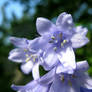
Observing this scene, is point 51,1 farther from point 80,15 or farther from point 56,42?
point 56,42

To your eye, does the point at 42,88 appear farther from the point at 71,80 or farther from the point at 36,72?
the point at 71,80

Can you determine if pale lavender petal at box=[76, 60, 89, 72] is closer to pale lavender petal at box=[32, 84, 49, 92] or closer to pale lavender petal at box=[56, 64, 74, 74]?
pale lavender petal at box=[56, 64, 74, 74]

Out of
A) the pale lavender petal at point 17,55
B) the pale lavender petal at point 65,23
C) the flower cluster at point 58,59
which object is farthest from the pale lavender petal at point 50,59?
the pale lavender petal at point 17,55

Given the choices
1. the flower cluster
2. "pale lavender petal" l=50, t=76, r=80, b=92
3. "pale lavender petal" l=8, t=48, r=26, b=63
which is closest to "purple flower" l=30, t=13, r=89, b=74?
the flower cluster

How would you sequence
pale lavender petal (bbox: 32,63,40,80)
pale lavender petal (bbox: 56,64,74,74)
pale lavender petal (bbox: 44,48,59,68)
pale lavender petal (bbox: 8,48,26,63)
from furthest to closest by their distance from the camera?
pale lavender petal (bbox: 8,48,26,63) → pale lavender petal (bbox: 32,63,40,80) → pale lavender petal (bbox: 44,48,59,68) → pale lavender petal (bbox: 56,64,74,74)

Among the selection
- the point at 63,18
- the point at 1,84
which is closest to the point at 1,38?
the point at 1,84

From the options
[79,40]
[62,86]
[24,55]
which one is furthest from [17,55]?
[79,40]

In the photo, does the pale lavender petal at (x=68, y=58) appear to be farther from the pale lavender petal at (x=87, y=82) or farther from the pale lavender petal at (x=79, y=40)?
the pale lavender petal at (x=87, y=82)
